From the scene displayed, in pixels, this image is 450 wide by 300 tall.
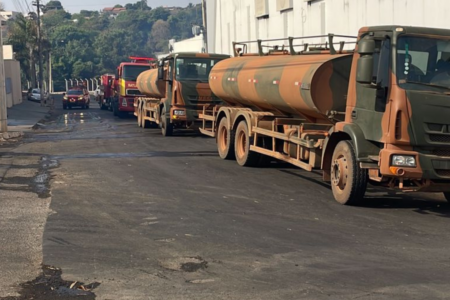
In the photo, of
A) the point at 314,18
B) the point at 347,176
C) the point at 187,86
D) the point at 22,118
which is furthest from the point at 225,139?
the point at 22,118

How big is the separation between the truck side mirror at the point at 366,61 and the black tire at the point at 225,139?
6.99 m

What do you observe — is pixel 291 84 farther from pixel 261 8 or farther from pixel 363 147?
pixel 261 8

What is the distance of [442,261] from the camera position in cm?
802

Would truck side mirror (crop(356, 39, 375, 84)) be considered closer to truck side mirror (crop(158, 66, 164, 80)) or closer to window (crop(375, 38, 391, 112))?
window (crop(375, 38, 391, 112))

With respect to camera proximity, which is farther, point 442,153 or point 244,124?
point 244,124

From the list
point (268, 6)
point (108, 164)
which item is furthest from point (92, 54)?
point (108, 164)

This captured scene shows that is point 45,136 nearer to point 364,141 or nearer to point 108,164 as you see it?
point 108,164

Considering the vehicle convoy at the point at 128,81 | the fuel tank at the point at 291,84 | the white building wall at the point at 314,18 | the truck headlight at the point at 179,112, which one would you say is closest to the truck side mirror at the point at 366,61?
the fuel tank at the point at 291,84

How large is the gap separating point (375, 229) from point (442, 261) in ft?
5.75

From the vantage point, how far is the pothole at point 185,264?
760 cm

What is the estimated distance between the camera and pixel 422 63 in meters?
10.5

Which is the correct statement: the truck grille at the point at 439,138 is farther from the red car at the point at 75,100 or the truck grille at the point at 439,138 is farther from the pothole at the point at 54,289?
the red car at the point at 75,100

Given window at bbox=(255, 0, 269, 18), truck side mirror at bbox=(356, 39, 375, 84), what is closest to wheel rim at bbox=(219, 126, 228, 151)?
truck side mirror at bbox=(356, 39, 375, 84)

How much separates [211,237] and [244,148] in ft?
25.4
